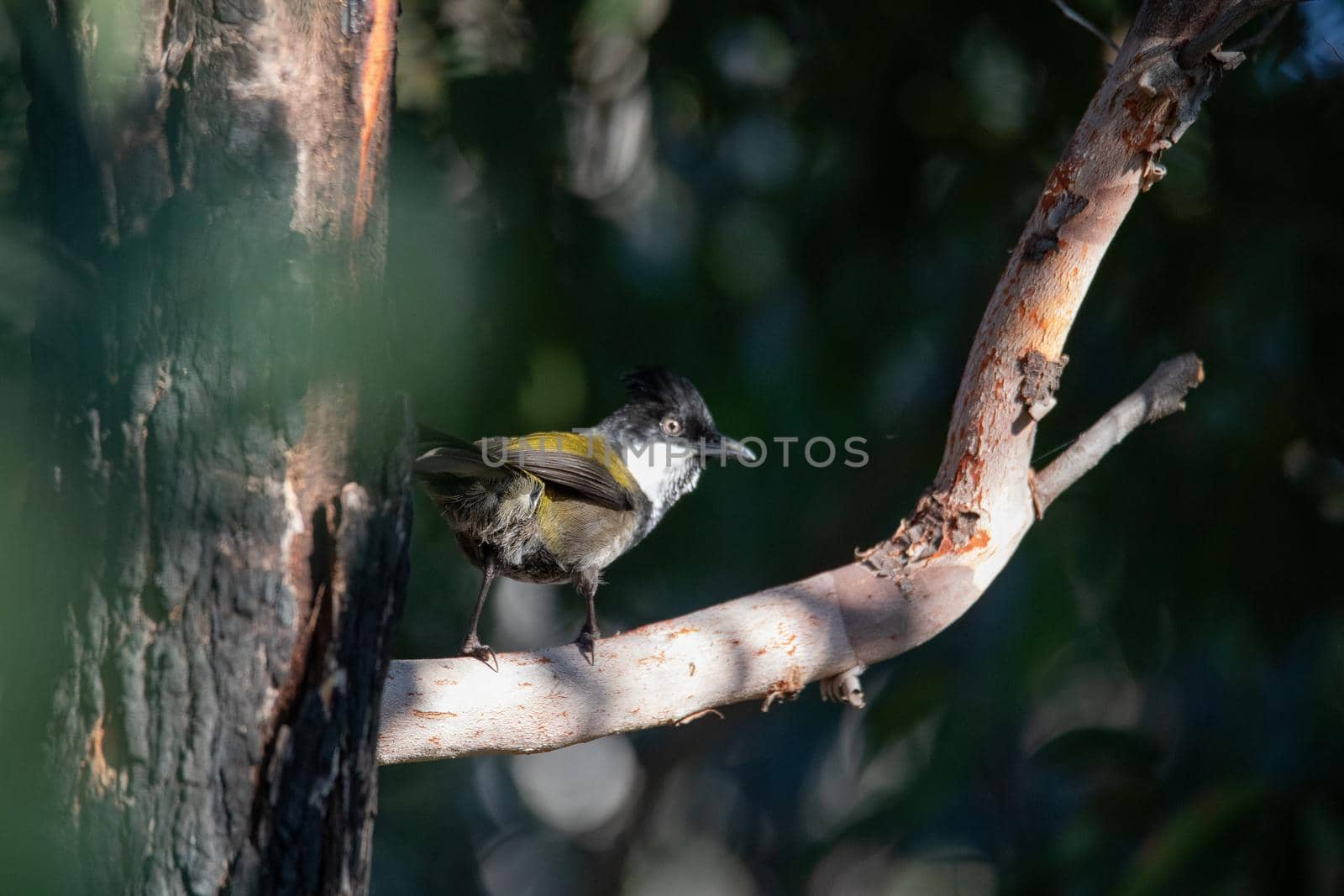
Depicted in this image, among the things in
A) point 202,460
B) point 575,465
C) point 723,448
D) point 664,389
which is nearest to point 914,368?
point 723,448

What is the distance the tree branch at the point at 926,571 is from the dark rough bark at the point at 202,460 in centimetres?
89

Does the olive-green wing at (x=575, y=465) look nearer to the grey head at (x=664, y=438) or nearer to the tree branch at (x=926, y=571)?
the grey head at (x=664, y=438)

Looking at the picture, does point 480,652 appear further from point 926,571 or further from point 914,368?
point 914,368

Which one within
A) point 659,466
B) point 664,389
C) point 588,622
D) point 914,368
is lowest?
point 588,622

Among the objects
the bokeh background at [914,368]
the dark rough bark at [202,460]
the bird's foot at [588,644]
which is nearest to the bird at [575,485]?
the bird's foot at [588,644]

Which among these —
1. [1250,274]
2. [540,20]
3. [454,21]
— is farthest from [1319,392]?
[454,21]

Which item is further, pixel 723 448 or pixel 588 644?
pixel 723 448

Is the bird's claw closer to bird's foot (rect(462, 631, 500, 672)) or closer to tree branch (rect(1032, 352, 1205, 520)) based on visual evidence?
tree branch (rect(1032, 352, 1205, 520))

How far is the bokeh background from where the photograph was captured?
3.97 meters

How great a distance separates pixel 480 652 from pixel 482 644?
0.47m

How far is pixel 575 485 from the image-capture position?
10.3 ft

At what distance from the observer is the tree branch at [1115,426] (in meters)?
2.88

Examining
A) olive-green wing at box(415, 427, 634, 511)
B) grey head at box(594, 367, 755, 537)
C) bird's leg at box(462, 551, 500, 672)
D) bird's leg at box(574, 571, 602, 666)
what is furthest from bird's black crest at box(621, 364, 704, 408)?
bird's leg at box(462, 551, 500, 672)

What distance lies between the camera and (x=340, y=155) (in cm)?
154
